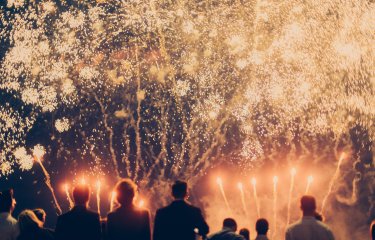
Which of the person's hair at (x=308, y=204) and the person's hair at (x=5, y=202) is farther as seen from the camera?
the person's hair at (x=5, y=202)

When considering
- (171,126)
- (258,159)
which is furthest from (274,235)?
(171,126)

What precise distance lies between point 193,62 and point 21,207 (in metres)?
20.9

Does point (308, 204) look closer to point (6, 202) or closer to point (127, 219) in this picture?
point (127, 219)

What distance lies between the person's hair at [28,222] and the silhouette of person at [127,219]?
0.85 metres

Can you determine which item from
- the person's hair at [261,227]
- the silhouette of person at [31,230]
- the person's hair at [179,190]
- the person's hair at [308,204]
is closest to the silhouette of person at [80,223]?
the silhouette of person at [31,230]

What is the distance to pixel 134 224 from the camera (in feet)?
18.7

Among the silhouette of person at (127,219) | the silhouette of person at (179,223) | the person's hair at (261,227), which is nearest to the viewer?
the silhouette of person at (127,219)

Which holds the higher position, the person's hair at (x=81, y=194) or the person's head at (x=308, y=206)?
the person's hair at (x=81, y=194)

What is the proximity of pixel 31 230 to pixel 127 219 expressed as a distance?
3.64 feet

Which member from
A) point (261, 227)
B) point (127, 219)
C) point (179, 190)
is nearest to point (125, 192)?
point (127, 219)

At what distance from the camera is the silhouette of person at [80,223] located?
18.9 feet

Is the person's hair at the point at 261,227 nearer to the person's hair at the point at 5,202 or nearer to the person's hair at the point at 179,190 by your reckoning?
the person's hair at the point at 179,190

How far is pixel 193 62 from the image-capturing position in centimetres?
2055

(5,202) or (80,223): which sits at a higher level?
(5,202)
